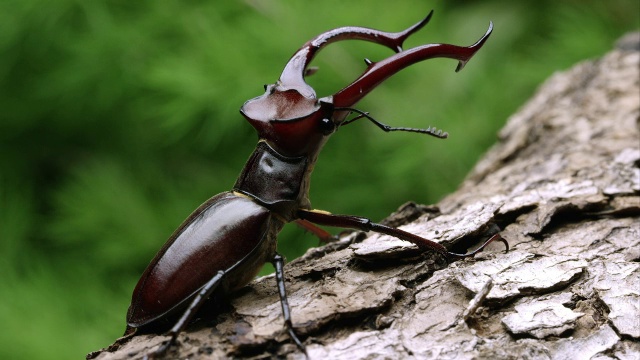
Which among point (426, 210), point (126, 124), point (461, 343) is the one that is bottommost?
point (461, 343)

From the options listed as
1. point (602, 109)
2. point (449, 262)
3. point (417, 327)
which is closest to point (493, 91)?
point (602, 109)

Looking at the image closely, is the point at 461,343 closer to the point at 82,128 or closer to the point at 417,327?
the point at 417,327

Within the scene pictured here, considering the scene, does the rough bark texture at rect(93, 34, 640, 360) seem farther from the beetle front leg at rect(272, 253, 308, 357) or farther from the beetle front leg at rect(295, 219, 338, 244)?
the beetle front leg at rect(295, 219, 338, 244)

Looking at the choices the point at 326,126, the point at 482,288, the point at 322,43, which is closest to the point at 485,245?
the point at 482,288

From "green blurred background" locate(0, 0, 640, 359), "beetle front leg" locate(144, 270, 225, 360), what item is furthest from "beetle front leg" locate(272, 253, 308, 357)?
"green blurred background" locate(0, 0, 640, 359)

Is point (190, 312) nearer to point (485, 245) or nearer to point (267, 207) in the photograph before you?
point (267, 207)

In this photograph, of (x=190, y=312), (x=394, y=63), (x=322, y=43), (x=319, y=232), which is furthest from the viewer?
(x=319, y=232)

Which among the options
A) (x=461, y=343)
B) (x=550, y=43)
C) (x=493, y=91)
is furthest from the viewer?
(x=550, y=43)
